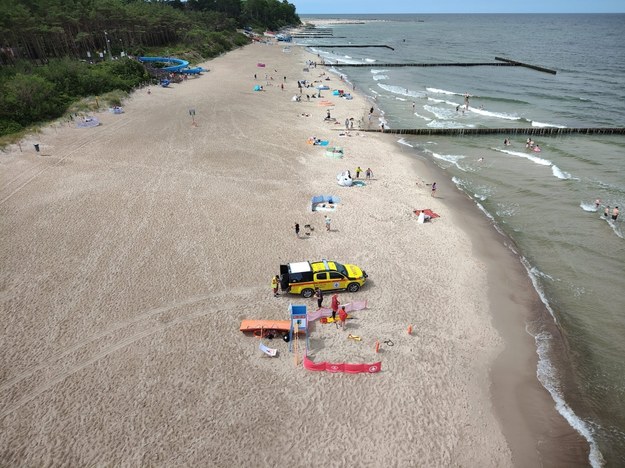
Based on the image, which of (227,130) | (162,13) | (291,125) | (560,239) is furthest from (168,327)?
(162,13)

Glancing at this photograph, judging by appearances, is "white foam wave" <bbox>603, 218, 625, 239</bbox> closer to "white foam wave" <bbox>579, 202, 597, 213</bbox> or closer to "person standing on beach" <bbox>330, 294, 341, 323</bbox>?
"white foam wave" <bbox>579, 202, 597, 213</bbox>

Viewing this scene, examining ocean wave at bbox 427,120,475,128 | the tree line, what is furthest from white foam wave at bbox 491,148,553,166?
the tree line

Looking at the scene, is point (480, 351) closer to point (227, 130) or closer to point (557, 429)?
point (557, 429)

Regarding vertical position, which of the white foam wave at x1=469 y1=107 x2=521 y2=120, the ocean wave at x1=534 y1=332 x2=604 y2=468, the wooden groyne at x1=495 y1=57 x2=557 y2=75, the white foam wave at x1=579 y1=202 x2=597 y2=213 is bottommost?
the ocean wave at x1=534 y1=332 x2=604 y2=468

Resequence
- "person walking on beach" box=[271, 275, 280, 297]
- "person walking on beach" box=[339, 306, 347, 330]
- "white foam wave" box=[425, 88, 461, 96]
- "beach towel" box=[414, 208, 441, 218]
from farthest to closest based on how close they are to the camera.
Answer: "white foam wave" box=[425, 88, 461, 96]
"beach towel" box=[414, 208, 441, 218]
"person walking on beach" box=[271, 275, 280, 297]
"person walking on beach" box=[339, 306, 347, 330]

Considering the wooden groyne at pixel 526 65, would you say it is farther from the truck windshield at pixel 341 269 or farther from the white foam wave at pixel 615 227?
the truck windshield at pixel 341 269

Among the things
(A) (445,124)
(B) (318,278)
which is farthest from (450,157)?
(B) (318,278)

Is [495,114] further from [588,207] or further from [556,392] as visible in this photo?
[556,392]
